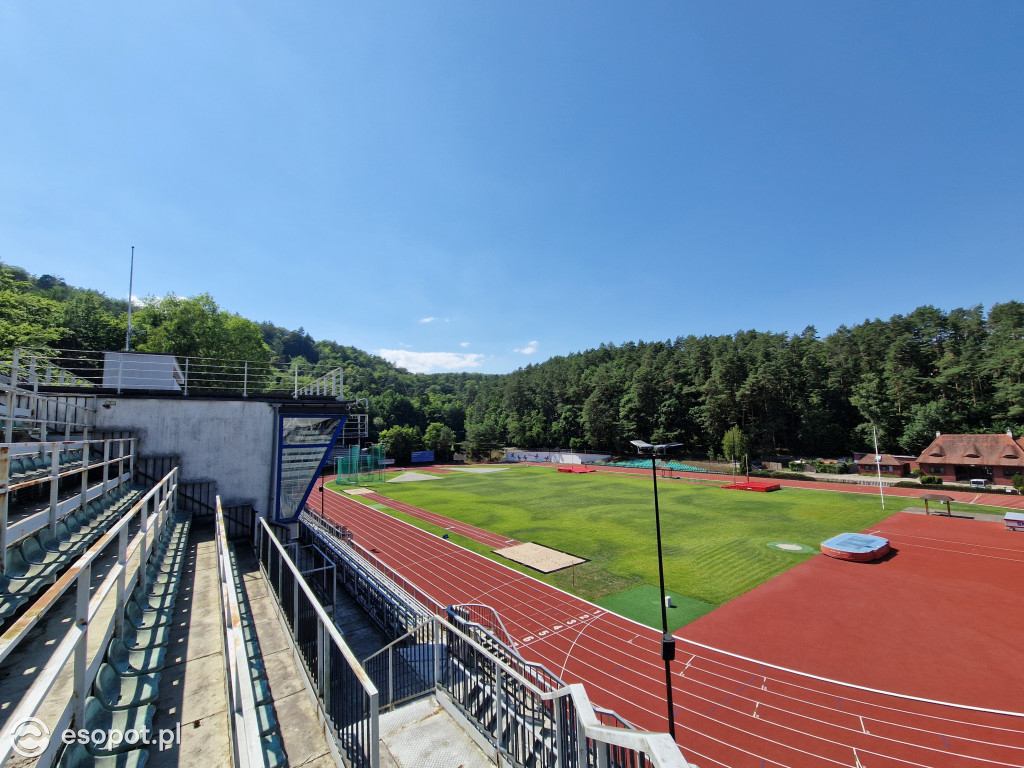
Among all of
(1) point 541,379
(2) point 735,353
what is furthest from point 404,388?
(2) point 735,353

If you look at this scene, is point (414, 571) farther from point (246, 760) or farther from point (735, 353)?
point (735, 353)

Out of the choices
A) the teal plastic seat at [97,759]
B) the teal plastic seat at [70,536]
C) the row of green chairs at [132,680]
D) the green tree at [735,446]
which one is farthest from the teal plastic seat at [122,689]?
the green tree at [735,446]

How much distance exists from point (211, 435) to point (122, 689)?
10.5m

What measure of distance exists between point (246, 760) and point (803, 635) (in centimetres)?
1715

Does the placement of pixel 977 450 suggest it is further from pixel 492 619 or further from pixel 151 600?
pixel 151 600

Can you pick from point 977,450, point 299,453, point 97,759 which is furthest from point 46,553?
point 977,450

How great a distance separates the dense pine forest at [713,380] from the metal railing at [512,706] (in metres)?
25.3

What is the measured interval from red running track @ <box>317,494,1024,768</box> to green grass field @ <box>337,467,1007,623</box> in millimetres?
3161

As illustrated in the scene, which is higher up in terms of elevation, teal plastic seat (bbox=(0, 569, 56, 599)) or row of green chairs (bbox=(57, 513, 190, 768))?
teal plastic seat (bbox=(0, 569, 56, 599))

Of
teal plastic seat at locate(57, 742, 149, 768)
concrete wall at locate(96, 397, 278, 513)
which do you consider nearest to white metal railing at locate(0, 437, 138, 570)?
concrete wall at locate(96, 397, 278, 513)

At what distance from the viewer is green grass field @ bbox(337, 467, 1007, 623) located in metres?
19.2

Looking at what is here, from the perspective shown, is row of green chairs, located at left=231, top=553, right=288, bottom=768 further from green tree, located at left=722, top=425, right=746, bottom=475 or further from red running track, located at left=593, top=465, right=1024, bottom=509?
green tree, located at left=722, top=425, right=746, bottom=475

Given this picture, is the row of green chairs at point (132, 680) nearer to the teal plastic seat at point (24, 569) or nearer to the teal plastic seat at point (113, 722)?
the teal plastic seat at point (113, 722)

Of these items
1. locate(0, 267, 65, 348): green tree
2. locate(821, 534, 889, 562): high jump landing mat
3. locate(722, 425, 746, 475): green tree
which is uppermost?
locate(0, 267, 65, 348): green tree
